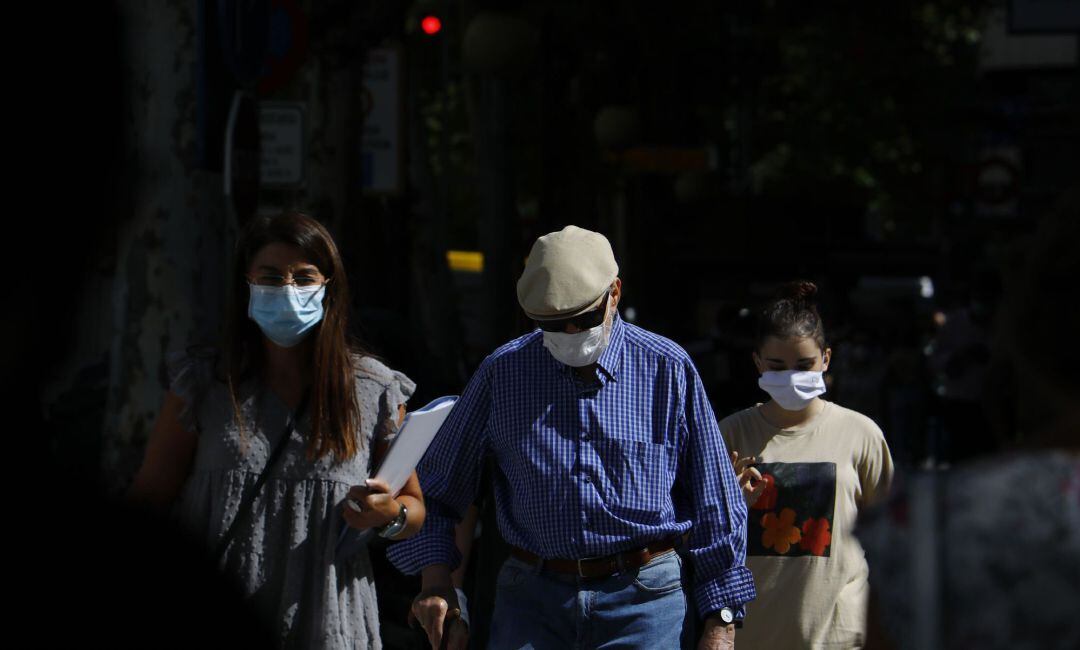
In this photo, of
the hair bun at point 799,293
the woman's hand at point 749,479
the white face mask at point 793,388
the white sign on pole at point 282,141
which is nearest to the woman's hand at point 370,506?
the woman's hand at point 749,479

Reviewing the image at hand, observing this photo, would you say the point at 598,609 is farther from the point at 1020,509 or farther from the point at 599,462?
the point at 1020,509

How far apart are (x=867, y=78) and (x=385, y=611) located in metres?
25.9

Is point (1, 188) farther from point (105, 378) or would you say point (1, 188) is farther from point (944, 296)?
point (944, 296)

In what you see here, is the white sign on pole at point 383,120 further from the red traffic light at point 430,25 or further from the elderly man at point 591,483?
the elderly man at point 591,483

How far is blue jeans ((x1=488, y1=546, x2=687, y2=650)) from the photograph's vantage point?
426 cm

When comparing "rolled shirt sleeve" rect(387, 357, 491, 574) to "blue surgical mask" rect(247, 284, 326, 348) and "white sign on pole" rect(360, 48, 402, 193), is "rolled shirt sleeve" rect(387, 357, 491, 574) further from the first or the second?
"white sign on pole" rect(360, 48, 402, 193)

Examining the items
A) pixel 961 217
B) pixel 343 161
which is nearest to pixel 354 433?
pixel 343 161

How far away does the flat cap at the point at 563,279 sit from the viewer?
173 inches

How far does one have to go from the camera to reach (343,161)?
13.5 metres

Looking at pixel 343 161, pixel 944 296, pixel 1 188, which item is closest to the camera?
pixel 1 188

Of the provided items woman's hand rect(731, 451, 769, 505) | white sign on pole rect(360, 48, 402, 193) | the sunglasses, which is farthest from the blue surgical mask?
white sign on pole rect(360, 48, 402, 193)

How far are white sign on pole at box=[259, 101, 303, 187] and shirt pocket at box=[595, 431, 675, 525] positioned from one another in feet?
22.3

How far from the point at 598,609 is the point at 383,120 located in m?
12.1

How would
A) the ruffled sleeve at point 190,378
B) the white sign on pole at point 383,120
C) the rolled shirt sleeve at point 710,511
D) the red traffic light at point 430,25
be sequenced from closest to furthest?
1. the ruffled sleeve at point 190,378
2. the rolled shirt sleeve at point 710,511
3. the white sign on pole at point 383,120
4. the red traffic light at point 430,25
